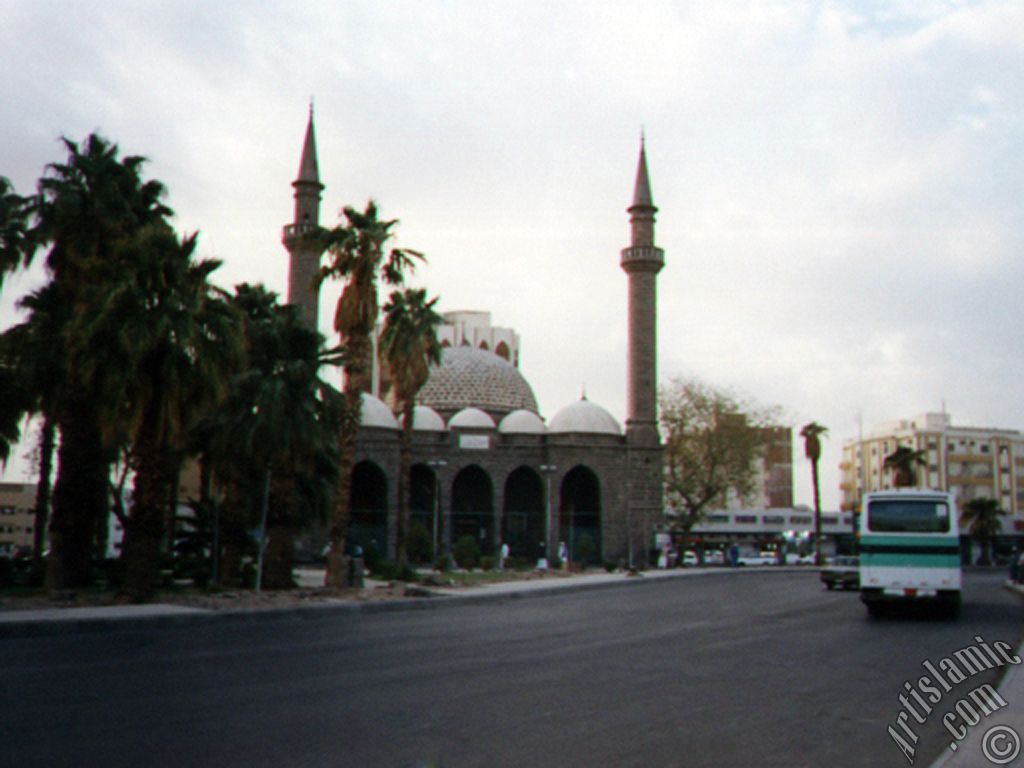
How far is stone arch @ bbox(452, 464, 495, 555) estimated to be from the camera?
57.0m

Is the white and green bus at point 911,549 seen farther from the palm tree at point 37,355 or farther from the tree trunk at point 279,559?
the palm tree at point 37,355

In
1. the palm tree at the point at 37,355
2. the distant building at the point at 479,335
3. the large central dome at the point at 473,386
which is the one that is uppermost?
the distant building at the point at 479,335

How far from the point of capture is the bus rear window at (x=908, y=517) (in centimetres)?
1880

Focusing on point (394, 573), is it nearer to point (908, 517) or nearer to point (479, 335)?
point (908, 517)

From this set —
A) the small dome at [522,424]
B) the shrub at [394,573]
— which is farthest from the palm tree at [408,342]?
the small dome at [522,424]

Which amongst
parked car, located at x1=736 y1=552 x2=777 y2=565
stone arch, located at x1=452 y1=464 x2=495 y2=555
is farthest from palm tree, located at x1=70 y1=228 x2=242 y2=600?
parked car, located at x1=736 y1=552 x2=777 y2=565

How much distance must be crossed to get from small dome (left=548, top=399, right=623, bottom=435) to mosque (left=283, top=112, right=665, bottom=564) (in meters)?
0.08

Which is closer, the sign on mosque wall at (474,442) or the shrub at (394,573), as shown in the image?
the shrub at (394,573)

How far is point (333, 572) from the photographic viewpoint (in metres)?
25.0

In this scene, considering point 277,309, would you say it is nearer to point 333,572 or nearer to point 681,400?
point 333,572

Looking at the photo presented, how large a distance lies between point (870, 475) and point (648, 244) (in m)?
55.9

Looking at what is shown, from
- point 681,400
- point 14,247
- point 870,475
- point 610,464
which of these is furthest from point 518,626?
point 870,475

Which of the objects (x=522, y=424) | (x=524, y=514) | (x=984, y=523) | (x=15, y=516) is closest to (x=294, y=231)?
(x=522, y=424)

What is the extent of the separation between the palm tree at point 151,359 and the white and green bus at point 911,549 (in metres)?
13.1
